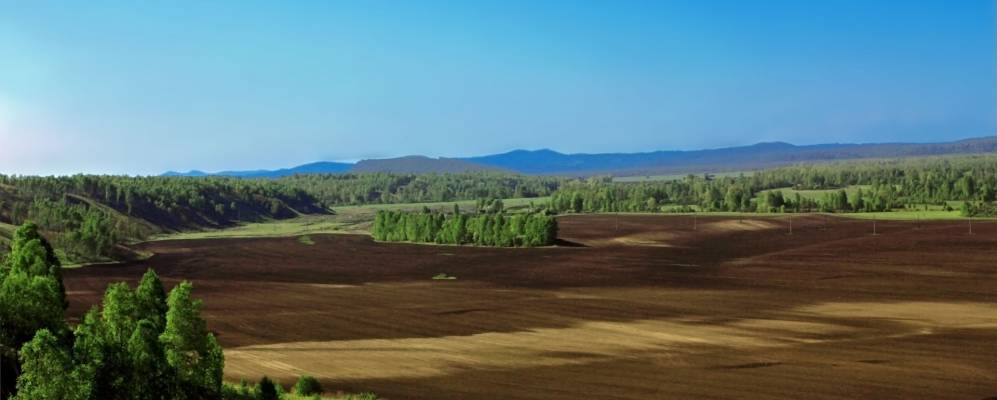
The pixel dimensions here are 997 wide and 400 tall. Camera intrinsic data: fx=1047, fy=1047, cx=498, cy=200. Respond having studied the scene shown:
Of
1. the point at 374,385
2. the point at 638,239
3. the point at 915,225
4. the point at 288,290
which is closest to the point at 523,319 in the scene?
the point at 374,385

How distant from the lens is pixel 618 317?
7944cm

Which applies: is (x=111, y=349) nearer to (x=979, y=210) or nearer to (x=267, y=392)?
(x=267, y=392)

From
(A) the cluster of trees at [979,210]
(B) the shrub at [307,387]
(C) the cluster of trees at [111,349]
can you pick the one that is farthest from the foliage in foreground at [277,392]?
(A) the cluster of trees at [979,210]

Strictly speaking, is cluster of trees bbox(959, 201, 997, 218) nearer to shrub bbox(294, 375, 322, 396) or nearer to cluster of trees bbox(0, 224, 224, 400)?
shrub bbox(294, 375, 322, 396)

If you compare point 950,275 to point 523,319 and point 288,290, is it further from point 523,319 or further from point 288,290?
point 288,290

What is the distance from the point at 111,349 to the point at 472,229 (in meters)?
134

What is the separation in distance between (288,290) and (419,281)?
1494 cm

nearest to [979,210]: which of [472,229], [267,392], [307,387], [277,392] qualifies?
[472,229]

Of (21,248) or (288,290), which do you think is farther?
(288,290)

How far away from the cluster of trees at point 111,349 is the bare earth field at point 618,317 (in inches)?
381

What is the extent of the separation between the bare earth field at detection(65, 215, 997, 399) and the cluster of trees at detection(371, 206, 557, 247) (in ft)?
30.6

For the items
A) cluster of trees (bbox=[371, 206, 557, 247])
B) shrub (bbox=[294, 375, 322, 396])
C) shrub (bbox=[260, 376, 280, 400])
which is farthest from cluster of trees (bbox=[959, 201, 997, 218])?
shrub (bbox=[260, 376, 280, 400])

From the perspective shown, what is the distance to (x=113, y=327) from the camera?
153 ft

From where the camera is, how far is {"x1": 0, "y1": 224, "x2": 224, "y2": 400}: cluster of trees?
36.0 metres
